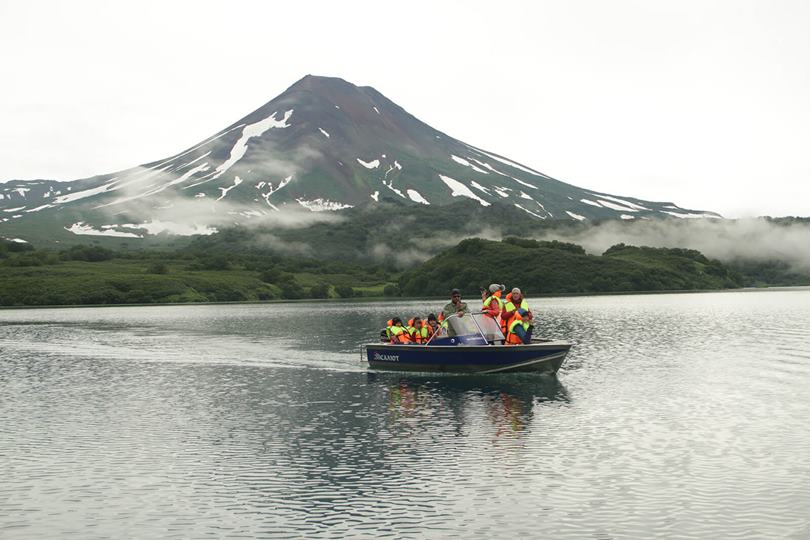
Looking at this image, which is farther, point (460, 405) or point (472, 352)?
point (472, 352)

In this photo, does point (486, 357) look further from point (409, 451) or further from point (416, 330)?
point (409, 451)

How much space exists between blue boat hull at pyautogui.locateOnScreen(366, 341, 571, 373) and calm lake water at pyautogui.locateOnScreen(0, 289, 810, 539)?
87 centimetres

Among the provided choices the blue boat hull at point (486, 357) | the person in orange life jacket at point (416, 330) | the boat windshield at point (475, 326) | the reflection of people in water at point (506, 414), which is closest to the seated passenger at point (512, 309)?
the boat windshield at point (475, 326)

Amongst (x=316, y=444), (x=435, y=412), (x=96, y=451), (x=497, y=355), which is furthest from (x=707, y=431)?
(x=96, y=451)

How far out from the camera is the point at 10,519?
2036cm

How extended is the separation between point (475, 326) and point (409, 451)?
22231 millimetres

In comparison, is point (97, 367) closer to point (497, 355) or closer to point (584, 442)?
point (497, 355)

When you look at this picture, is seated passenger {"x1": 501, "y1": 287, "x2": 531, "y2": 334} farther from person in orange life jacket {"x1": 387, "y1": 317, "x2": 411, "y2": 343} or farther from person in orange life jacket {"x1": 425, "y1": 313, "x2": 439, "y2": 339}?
person in orange life jacket {"x1": 387, "y1": 317, "x2": 411, "y2": 343}

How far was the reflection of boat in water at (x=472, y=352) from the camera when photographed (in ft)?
153

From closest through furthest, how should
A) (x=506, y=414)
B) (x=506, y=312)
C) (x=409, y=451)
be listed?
(x=409, y=451) → (x=506, y=414) → (x=506, y=312)

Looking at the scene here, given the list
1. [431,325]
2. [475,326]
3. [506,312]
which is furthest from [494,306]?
[431,325]

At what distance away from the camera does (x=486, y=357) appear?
47375 mm

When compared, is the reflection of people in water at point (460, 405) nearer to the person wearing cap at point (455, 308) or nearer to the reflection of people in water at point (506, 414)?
the reflection of people in water at point (506, 414)

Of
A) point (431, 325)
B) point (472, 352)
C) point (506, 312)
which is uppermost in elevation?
point (506, 312)
